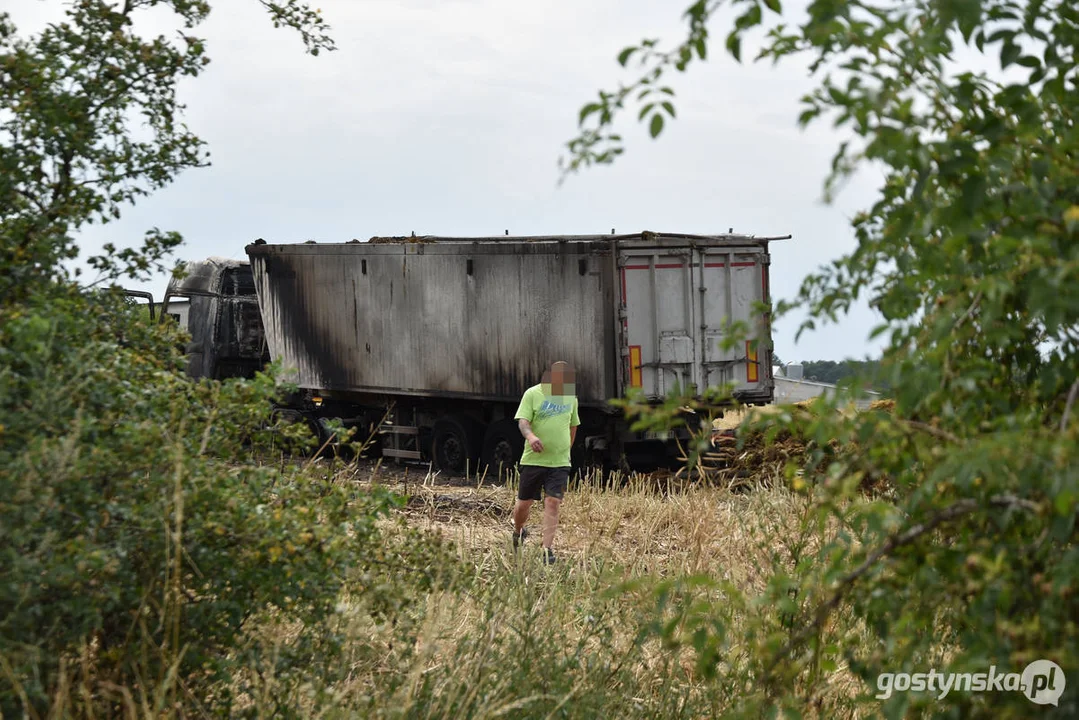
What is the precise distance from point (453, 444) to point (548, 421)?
845cm

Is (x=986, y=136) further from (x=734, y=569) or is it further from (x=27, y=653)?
(x=734, y=569)

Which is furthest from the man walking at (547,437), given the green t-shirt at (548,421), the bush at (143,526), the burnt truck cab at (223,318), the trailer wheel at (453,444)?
the burnt truck cab at (223,318)

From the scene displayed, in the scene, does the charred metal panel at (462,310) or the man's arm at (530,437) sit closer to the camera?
the man's arm at (530,437)

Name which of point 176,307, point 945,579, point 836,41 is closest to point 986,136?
point 836,41

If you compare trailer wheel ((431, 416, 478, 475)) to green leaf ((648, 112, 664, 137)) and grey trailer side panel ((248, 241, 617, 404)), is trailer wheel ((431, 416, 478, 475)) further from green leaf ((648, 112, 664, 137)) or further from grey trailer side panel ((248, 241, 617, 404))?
green leaf ((648, 112, 664, 137))

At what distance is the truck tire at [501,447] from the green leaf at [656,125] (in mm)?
14241

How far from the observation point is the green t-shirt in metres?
10.7

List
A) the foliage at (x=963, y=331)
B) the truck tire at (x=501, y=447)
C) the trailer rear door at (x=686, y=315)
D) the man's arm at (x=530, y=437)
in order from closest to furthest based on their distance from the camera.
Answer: the foliage at (x=963, y=331) → the man's arm at (x=530, y=437) → the trailer rear door at (x=686, y=315) → the truck tire at (x=501, y=447)

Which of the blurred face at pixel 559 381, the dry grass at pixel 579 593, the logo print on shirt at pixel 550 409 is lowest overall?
the dry grass at pixel 579 593

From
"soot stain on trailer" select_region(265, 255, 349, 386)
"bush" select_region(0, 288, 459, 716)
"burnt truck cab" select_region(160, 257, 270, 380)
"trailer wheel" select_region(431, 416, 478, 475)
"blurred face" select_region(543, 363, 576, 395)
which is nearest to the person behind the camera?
"bush" select_region(0, 288, 459, 716)

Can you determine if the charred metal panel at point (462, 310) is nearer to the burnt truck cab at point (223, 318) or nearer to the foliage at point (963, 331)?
the burnt truck cab at point (223, 318)

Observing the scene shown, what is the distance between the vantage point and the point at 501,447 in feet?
59.3

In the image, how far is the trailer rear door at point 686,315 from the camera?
16125 mm

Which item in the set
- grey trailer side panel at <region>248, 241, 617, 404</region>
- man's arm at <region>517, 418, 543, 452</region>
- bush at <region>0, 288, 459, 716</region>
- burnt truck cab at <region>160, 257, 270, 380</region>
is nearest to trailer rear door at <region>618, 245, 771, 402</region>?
grey trailer side panel at <region>248, 241, 617, 404</region>
